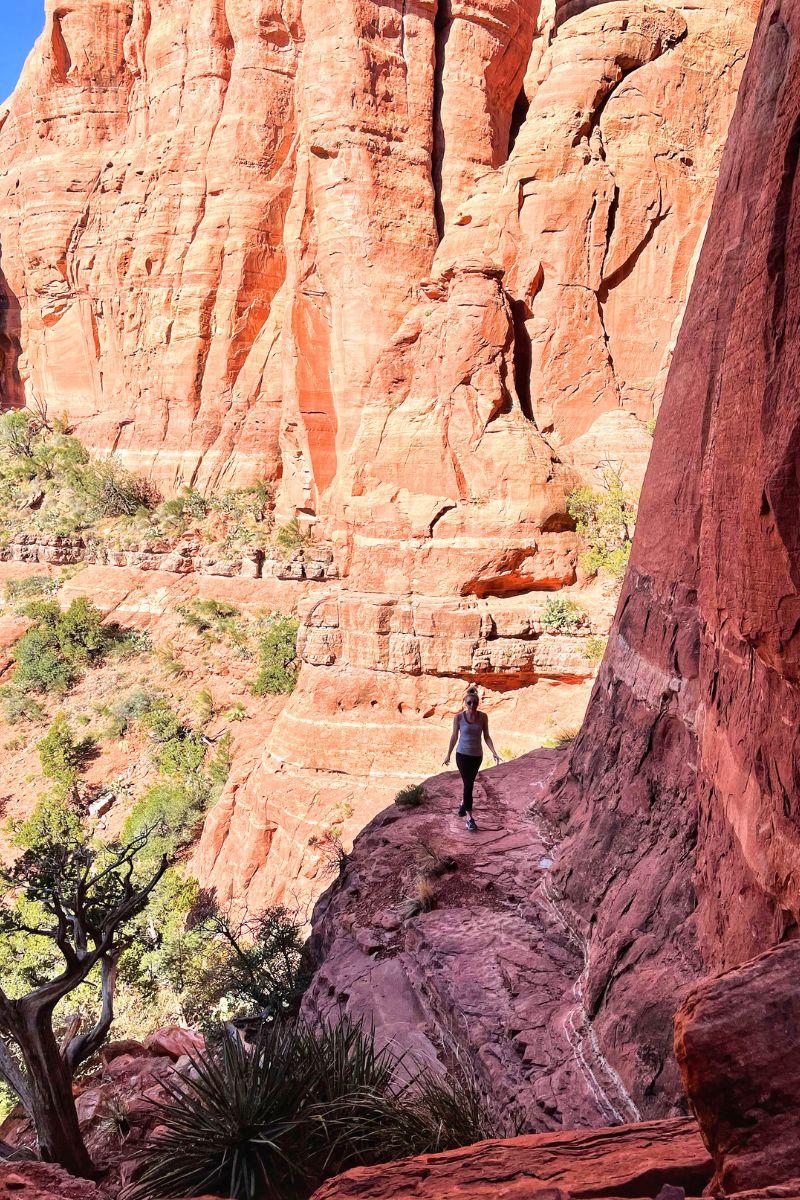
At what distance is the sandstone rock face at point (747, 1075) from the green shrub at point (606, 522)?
43.0ft

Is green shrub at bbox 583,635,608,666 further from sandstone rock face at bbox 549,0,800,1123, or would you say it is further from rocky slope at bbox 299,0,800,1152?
sandstone rock face at bbox 549,0,800,1123

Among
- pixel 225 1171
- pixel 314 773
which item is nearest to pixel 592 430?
pixel 314 773

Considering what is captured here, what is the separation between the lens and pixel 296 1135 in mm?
4219

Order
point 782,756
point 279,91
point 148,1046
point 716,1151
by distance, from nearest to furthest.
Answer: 1. point 716,1151
2. point 782,756
3. point 148,1046
4. point 279,91

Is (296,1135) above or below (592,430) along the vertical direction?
below

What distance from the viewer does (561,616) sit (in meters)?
14.6

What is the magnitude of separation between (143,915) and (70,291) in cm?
2688

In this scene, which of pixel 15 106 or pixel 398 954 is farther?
pixel 15 106

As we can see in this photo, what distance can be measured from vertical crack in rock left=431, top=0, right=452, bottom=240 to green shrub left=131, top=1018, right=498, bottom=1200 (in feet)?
69.5

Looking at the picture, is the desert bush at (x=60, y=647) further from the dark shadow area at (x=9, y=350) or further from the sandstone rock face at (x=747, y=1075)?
the sandstone rock face at (x=747, y=1075)

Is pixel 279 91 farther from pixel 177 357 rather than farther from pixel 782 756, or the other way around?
pixel 782 756

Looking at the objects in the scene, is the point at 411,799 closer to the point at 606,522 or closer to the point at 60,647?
the point at 606,522

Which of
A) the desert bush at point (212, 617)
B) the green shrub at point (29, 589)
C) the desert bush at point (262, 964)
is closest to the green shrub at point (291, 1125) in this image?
the desert bush at point (262, 964)

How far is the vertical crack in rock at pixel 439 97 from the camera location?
67.7ft
